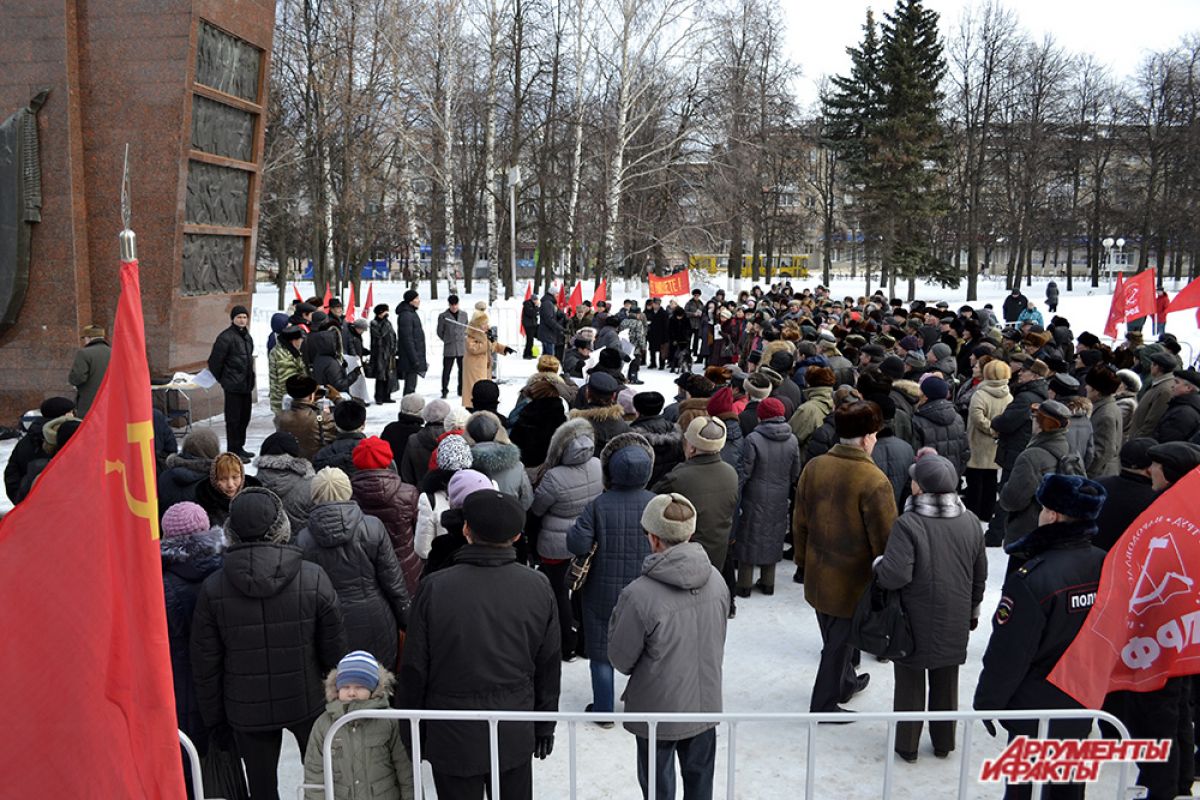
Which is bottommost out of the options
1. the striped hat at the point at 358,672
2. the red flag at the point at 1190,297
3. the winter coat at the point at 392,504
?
the striped hat at the point at 358,672

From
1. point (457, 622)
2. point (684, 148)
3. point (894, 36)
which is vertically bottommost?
point (457, 622)

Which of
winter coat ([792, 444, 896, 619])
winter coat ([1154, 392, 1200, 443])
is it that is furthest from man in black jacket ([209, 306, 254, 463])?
winter coat ([1154, 392, 1200, 443])

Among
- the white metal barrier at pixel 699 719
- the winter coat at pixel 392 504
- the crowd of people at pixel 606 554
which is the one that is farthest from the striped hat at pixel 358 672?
the winter coat at pixel 392 504

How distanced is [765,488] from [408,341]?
8743mm

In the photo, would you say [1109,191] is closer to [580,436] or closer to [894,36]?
[894,36]

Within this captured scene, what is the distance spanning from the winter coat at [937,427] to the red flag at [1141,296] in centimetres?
820

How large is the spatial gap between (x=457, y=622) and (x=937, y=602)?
2442 millimetres

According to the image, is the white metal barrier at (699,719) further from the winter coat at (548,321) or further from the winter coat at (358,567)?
the winter coat at (548,321)

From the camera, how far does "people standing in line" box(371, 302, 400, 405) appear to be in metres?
13.9

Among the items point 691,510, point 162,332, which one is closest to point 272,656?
point 691,510

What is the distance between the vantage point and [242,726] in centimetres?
387

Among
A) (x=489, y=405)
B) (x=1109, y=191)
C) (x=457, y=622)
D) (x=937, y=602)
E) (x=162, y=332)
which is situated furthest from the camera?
(x=1109, y=191)

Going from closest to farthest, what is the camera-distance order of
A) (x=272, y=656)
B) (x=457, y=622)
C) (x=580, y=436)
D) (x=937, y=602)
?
(x=457, y=622) → (x=272, y=656) → (x=937, y=602) → (x=580, y=436)

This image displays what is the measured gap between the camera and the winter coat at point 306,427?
740 cm
